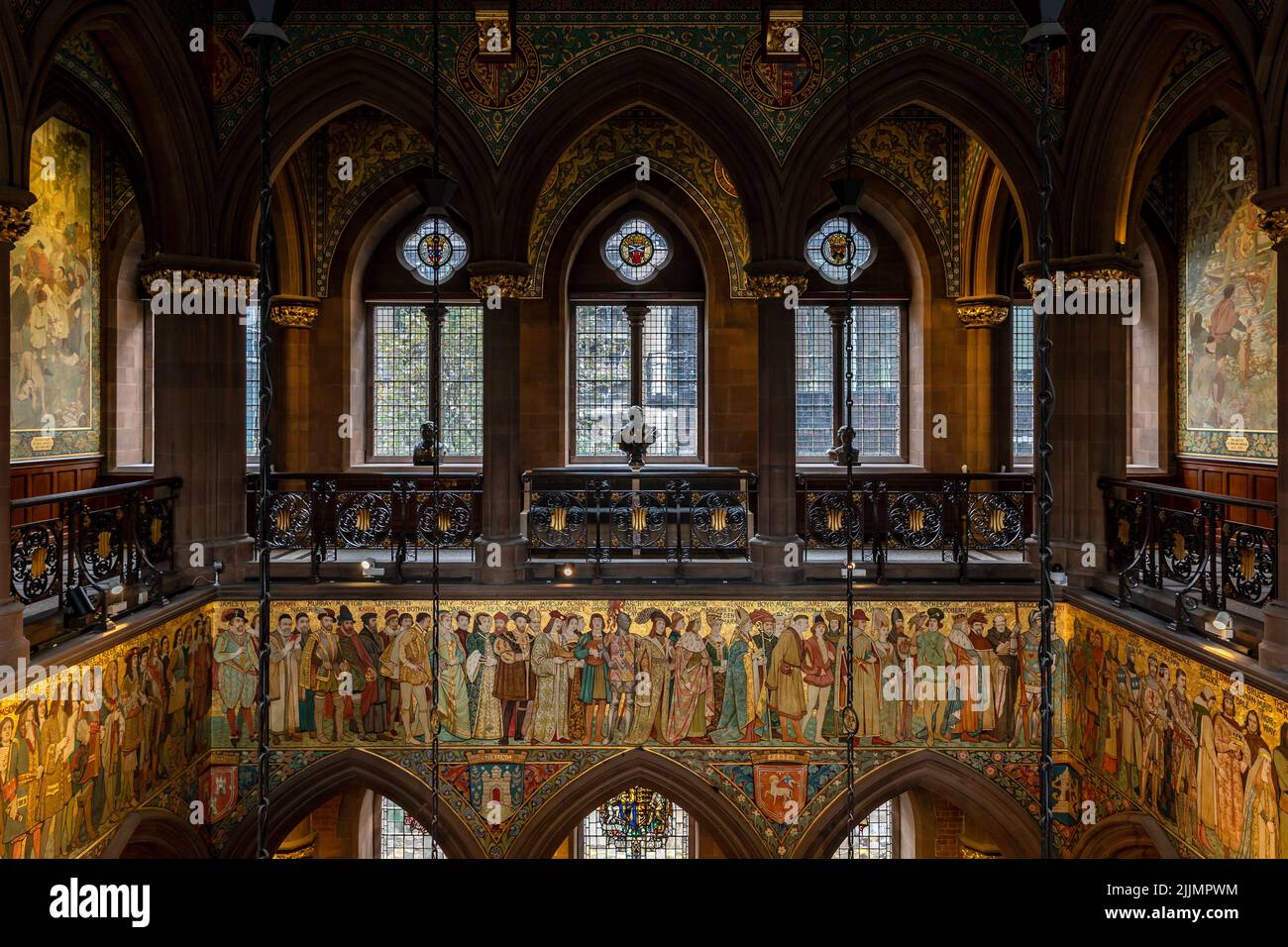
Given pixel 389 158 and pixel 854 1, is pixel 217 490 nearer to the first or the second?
pixel 389 158

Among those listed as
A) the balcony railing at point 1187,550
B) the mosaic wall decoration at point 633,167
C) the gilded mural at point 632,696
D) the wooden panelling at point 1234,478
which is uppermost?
the mosaic wall decoration at point 633,167

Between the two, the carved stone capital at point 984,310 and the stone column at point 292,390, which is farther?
the stone column at point 292,390

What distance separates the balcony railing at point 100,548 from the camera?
692cm

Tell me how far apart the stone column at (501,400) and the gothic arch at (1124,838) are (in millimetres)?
5455

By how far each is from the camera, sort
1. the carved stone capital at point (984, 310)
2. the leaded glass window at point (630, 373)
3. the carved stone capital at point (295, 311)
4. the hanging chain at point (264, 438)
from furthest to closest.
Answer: the leaded glass window at point (630, 373), the carved stone capital at point (295, 311), the carved stone capital at point (984, 310), the hanging chain at point (264, 438)

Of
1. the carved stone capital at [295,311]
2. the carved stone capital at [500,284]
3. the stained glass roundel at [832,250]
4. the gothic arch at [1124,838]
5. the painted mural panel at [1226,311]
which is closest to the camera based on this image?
the gothic arch at [1124,838]

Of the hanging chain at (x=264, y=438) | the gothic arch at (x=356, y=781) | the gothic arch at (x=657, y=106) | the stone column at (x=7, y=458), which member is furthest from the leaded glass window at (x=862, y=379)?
the hanging chain at (x=264, y=438)

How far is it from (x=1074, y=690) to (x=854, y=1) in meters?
6.66

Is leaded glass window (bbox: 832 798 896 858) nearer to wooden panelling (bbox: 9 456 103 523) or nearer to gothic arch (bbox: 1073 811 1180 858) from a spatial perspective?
gothic arch (bbox: 1073 811 1180 858)

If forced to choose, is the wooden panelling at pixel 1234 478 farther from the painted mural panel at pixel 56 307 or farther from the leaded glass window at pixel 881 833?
the painted mural panel at pixel 56 307

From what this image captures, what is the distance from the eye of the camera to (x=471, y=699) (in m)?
9.34

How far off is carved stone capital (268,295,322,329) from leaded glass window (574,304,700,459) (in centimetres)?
333

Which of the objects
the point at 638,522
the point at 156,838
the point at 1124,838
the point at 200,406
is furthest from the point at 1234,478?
the point at 156,838

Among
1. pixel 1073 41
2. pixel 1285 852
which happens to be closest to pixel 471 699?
pixel 1285 852
